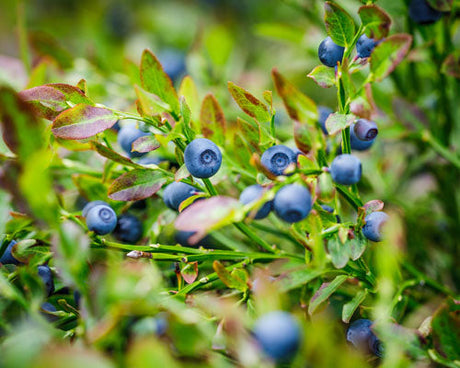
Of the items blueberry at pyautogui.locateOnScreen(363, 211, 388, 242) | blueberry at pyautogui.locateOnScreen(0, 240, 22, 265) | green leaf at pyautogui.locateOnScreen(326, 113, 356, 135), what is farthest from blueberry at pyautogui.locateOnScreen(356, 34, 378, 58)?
blueberry at pyautogui.locateOnScreen(0, 240, 22, 265)

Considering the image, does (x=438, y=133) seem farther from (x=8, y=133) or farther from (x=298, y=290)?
(x=8, y=133)

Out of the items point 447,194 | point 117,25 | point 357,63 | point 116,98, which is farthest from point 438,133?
point 117,25

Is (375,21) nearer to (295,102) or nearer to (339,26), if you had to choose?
(339,26)

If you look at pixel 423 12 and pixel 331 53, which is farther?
pixel 423 12

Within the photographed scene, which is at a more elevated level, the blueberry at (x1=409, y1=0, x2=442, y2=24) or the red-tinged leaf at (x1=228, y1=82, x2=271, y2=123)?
the blueberry at (x1=409, y1=0, x2=442, y2=24)

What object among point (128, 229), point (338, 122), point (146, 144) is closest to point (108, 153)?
point (146, 144)

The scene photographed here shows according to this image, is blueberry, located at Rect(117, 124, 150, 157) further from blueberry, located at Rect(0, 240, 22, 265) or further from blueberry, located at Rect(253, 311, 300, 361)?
blueberry, located at Rect(253, 311, 300, 361)
